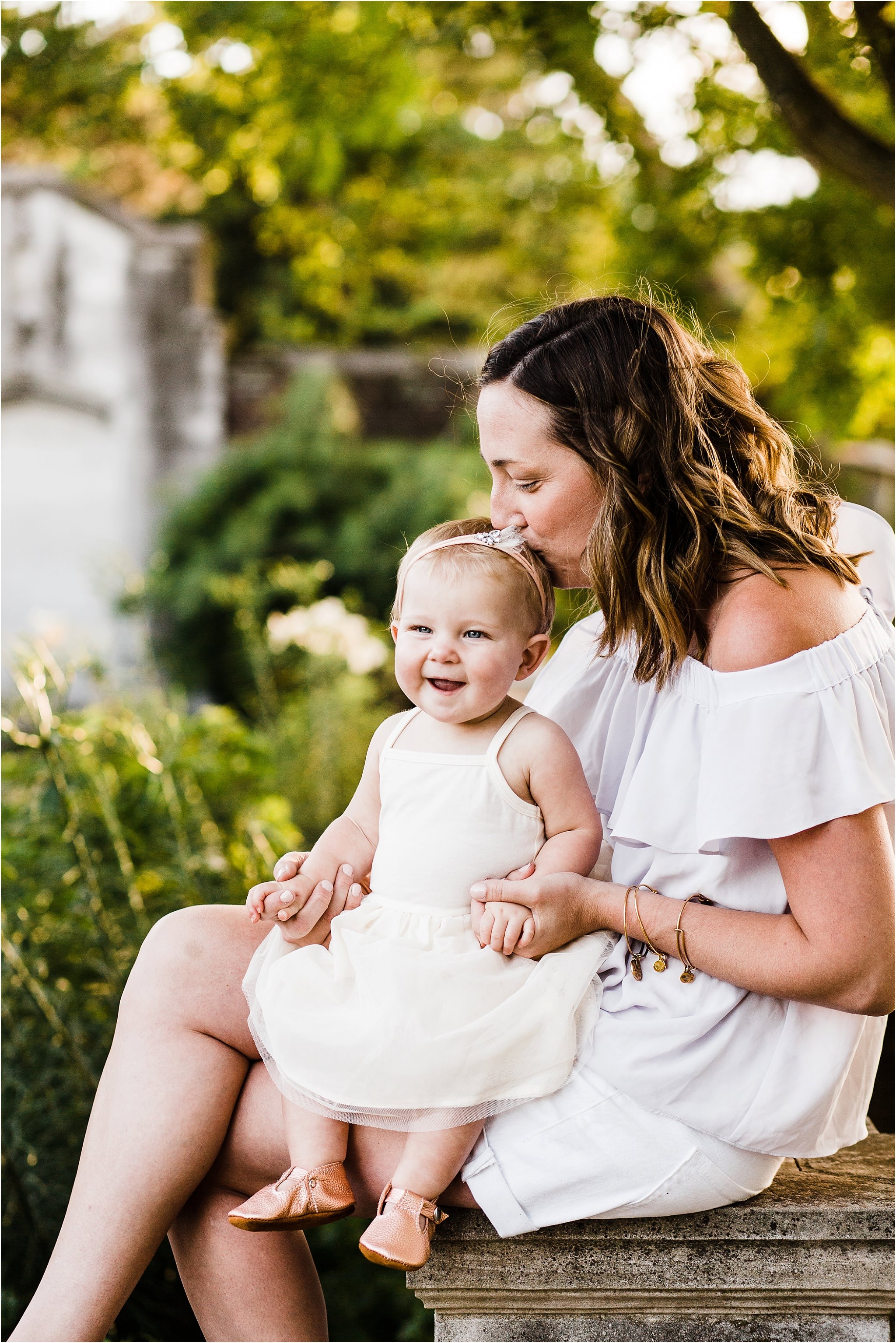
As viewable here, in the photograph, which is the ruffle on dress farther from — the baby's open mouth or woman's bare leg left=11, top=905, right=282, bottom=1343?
woman's bare leg left=11, top=905, right=282, bottom=1343

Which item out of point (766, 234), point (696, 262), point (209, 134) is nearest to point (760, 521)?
point (766, 234)

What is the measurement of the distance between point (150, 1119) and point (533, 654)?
2.77 ft

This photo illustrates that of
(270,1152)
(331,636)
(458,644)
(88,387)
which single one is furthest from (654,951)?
(88,387)

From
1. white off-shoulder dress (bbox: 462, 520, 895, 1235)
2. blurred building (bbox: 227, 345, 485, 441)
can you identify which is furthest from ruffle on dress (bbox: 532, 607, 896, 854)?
blurred building (bbox: 227, 345, 485, 441)

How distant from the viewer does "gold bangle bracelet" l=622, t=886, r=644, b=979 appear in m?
1.53

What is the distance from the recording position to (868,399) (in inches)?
186

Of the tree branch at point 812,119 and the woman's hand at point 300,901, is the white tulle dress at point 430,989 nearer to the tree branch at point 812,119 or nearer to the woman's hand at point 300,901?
the woman's hand at point 300,901

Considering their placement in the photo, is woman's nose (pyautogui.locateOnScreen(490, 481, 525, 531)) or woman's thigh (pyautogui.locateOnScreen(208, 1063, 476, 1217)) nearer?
woman's thigh (pyautogui.locateOnScreen(208, 1063, 476, 1217))

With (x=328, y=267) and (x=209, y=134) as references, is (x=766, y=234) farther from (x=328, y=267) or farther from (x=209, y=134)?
(x=328, y=267)

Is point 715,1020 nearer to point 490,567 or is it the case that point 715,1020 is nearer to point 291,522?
point 490,567

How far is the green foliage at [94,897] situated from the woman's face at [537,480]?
105cm

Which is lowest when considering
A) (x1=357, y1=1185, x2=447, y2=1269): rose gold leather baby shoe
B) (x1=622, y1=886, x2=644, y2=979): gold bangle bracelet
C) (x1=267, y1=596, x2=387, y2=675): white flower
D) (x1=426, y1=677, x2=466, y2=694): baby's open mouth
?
(x1=267, y1=596, x2=387, y2=675): white flower

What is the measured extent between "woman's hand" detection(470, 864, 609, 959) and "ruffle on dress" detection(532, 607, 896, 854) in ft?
0.32

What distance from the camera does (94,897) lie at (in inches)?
98.5
